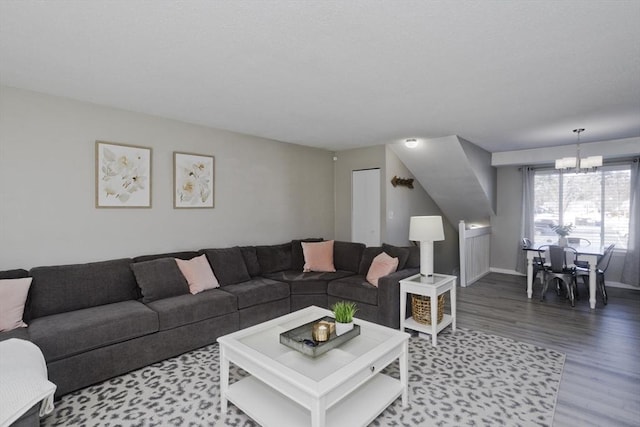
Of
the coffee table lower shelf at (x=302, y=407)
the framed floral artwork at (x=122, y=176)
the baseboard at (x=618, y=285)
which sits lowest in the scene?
the baseboard at (x=618, y=285)

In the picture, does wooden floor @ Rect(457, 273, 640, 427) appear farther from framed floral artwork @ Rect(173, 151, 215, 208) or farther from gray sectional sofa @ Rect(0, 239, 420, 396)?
framed floral artwork @ Rect(173, 151, 215, 208)

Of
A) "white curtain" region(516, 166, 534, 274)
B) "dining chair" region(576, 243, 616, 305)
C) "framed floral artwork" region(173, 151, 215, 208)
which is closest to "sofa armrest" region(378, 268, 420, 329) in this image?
"framed floral artwork" region(173, 151, 215, 208)

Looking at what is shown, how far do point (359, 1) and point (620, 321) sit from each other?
4663 mm

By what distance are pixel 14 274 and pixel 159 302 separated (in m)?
1.10

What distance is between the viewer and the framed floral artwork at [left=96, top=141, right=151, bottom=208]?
10.5 ft

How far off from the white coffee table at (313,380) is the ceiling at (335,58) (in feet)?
6.34

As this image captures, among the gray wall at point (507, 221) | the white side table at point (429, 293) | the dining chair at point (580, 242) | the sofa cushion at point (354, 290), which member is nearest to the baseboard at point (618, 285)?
the dining chair at point (580, 242)

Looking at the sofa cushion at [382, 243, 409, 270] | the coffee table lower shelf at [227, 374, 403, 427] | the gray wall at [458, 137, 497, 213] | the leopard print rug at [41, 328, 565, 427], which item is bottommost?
the leopard print rug at [41, 328, 565, 427]

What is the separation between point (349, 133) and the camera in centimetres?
436

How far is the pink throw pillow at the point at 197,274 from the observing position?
11.2 feet

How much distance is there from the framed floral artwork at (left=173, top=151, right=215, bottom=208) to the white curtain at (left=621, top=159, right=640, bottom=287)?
650 centimetres

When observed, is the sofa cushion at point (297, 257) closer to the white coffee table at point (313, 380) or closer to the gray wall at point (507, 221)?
the white coffee table at point (313, 380)

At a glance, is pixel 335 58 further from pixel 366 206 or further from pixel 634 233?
pixel 634 233

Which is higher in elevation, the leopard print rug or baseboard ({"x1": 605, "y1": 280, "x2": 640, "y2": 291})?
baseboard ({"x1": 605, "y1": 280, "x2": 640, "y2": 291})
